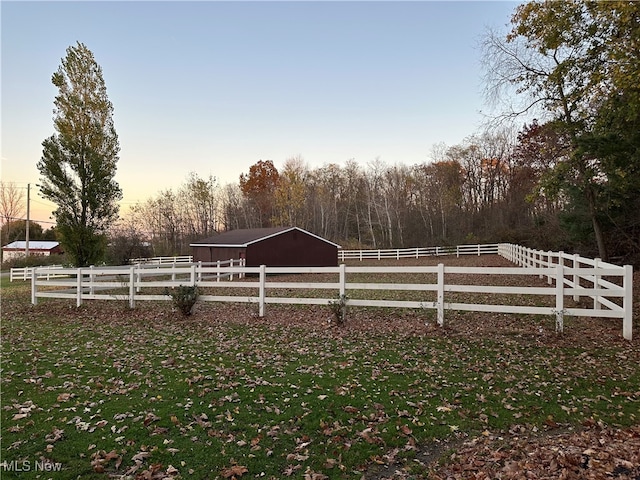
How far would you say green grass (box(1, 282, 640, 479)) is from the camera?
3.56 metres

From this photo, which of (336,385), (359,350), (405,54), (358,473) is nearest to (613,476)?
(358,473)

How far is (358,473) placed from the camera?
327cm

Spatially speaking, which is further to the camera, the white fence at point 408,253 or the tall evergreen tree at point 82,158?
the white fence at point 408,253

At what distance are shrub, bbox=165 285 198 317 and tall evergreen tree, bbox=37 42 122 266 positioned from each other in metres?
11.4

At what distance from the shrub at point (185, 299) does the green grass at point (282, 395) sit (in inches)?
62.4

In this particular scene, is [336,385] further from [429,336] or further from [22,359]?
[22,359]

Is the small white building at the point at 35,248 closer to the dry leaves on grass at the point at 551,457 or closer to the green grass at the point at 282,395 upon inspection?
the green grass at the point at 282,395

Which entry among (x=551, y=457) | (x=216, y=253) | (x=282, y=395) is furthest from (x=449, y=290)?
(x=216, y=253)

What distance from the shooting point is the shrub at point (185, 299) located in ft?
31.5

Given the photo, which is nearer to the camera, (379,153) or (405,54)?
(405,54)

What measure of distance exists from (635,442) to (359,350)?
373 cm

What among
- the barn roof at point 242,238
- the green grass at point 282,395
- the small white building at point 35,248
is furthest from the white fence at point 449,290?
the small white building at point 35,248

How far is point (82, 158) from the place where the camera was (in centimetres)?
1828

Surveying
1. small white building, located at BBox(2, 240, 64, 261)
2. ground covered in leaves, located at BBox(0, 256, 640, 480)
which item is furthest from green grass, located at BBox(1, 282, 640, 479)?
small white building, located at BBox(2, 240, 64, 261)
